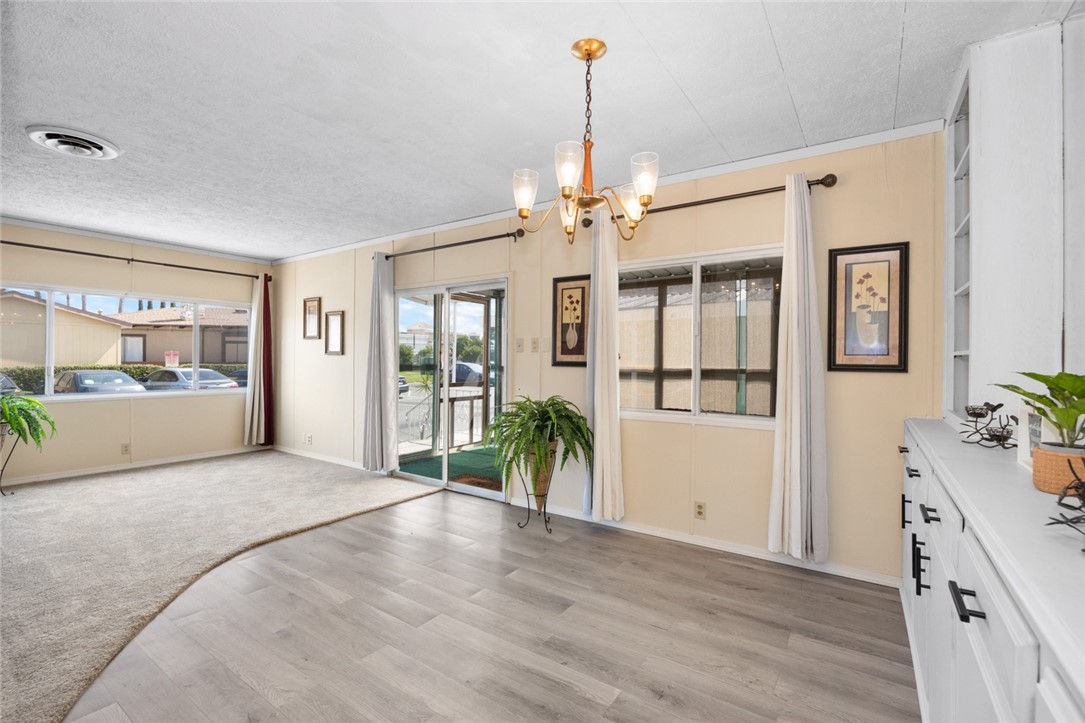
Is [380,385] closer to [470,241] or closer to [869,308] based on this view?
[470,241]

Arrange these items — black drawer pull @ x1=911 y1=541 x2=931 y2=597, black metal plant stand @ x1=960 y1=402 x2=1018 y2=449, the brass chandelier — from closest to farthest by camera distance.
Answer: black drawer pull @ x1=911 y1=541 x2=931 y2=597 < black metal plant stand @ x1=960 y1=402 x2=1018 y2=449 < the brass chandelier

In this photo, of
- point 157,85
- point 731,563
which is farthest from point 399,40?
point 731,563

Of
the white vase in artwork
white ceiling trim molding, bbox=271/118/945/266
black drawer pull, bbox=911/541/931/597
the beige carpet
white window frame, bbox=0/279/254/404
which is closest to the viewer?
black drawer pull, bbox=911/541/931/597

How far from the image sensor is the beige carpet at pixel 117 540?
2.20 meters

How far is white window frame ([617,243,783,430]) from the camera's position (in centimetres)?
338

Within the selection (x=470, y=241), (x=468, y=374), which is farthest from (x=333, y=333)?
(x=470, y=241)

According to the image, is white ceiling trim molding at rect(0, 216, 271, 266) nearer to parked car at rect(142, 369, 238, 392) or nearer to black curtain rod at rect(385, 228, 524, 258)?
parked car at rect(142, 369, 238, 392)

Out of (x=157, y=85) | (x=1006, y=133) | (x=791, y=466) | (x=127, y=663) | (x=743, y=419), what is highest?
(x=157, y=85)

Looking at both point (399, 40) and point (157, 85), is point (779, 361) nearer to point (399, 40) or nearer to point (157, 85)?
point (399, 40)

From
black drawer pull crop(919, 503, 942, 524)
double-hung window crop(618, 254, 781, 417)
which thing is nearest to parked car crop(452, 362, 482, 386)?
double-hung window crop(618, 254, 781, 417)

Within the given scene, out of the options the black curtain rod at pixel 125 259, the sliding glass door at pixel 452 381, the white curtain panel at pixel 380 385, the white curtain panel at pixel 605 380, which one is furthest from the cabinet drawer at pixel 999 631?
the black curtain rod at pixel 125 259

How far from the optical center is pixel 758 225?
132 inches

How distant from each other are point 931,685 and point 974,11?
98.4 inches

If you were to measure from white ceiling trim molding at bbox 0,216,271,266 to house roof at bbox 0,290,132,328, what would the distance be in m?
0.69
